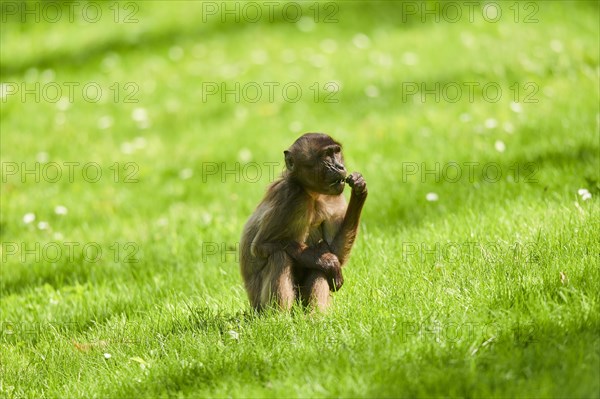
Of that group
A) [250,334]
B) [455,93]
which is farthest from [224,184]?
[250,334]

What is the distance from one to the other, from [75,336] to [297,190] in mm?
1897

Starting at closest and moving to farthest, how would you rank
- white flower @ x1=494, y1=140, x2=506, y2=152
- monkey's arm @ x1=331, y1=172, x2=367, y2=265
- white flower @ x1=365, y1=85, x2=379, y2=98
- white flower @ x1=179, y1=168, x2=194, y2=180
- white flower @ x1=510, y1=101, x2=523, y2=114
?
monkey's arm @ x1=331, y1=172, x2=367, y2=265, white flower @ x1=494, y1=140, x2=506, y2=152, white flower @ x1=510, y1=101, x2=523, y2=114, white flower @ x1=179, y1=168, x2=194, y2=180, white flower @ x1=365, y1=85, x2=379, y2=98

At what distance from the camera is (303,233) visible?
18.1 ft

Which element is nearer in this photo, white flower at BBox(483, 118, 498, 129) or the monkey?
the monkey

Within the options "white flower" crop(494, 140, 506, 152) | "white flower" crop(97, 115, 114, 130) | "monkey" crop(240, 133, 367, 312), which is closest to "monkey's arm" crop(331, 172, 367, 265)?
"monkey" crop(240, 133, 367, 312)

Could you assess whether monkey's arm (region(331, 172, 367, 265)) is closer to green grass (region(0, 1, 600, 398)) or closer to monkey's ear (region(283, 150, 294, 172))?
green grass (region(0, 1, 600, 398))

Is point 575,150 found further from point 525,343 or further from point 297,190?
point 525,343

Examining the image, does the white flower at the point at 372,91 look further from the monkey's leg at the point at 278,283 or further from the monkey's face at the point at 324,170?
the monkey's leg at the point at 278,283

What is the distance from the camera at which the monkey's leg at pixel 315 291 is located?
520 centimetres

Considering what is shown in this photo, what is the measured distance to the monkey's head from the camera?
5332 mm

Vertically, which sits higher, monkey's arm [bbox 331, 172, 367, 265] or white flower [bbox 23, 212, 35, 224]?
monkey's arm [bbox 331, 172, 367, 265]

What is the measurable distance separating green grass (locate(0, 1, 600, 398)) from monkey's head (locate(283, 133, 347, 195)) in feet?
2.32

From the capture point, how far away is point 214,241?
7.62 m

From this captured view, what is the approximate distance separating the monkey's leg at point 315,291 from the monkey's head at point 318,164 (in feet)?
1.77
